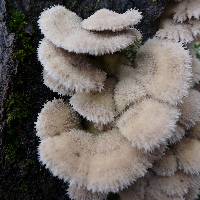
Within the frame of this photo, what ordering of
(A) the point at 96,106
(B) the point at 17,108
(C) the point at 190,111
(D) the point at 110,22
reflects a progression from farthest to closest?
(B) the point at 17,108 → (C) the point at 190,111 → (A) the point at 96,106 → (D) the point at 110,22

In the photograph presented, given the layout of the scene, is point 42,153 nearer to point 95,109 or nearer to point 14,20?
point 95,109

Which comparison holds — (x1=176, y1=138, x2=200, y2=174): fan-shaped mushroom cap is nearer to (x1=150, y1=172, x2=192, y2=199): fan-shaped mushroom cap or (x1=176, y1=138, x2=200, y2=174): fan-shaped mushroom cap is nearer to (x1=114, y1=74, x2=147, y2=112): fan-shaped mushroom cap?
(x1=150, y1=172, x2=192, y2=199): fan-shaped mushroom cap

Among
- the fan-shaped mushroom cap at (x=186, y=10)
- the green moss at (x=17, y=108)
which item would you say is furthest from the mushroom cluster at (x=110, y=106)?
the fan-shaped mushroom cap at (x=186, y=10)

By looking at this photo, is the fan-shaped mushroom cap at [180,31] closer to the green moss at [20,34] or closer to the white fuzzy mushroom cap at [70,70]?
the white fuzzy mushroom cap at [70,70]

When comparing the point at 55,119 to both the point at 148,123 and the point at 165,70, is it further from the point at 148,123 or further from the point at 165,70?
the point at 165,70

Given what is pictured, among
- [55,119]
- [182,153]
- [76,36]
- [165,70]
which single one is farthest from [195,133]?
[76,36]
